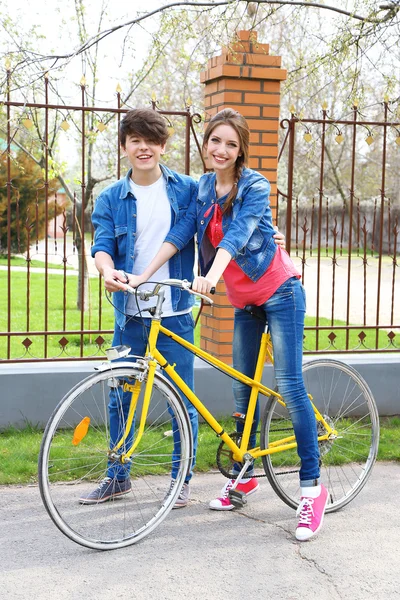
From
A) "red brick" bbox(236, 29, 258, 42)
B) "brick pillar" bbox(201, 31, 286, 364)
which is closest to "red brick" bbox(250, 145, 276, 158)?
"brick pillar" bbox(201, 31, 286, 364)

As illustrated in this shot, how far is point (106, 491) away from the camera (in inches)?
155

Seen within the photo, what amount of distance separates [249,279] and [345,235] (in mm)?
15179

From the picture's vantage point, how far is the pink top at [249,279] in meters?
3.68

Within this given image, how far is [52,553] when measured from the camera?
3465 mm

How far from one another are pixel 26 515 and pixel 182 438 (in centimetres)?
91

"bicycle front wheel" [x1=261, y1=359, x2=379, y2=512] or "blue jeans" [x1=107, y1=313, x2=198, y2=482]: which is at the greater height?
"blue jeans" [x1=107, y1=313, x2=198, y2=482]

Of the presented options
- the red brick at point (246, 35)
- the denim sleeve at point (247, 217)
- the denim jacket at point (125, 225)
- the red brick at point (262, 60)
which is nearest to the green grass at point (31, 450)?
the denim jacket at point (125, 225)

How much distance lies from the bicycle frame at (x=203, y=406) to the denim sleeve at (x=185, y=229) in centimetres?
41

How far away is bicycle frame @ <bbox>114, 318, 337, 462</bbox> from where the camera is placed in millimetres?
3529

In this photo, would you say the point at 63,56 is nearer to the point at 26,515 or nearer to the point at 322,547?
the point at 26,515

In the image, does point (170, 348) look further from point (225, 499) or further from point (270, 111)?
point (270, 111)

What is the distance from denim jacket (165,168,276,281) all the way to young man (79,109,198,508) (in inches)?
4.4

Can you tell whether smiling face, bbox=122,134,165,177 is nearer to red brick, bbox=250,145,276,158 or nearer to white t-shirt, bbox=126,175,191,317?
white t-shirt, bbox=126,175,191,317

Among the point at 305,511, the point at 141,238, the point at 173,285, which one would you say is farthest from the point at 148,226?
the point at 305,511
